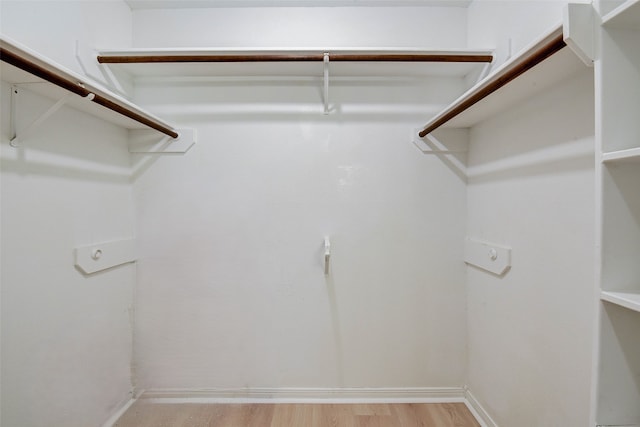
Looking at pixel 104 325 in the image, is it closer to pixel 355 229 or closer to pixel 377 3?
pixel 355 229

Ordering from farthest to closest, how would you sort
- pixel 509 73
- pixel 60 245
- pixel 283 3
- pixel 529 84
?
pixel 283 3, pixel 60 245, pixel 529 84, pixel 509 73

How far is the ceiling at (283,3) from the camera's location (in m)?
1.57

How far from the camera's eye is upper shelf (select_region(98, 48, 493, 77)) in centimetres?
134

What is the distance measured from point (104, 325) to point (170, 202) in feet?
2.31

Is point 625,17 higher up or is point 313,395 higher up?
point 625,17

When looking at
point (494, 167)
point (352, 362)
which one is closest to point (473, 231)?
point (494, 167)

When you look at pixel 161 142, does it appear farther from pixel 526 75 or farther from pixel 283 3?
pixel 526 75

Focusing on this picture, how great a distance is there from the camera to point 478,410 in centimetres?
147

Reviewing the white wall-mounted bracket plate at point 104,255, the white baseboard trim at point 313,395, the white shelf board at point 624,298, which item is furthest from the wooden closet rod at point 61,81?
the white shelf board at point 624,298

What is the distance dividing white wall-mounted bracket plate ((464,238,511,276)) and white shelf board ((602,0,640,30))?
88 centimetres

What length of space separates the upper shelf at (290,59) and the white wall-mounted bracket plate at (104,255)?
3.03 ft

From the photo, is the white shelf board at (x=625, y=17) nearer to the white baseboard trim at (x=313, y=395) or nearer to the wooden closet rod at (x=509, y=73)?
the wooden closet rod at (x=509, y=73)

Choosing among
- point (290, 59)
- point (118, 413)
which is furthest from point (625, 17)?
point (118, 413)

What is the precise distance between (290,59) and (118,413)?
6.78 ft
